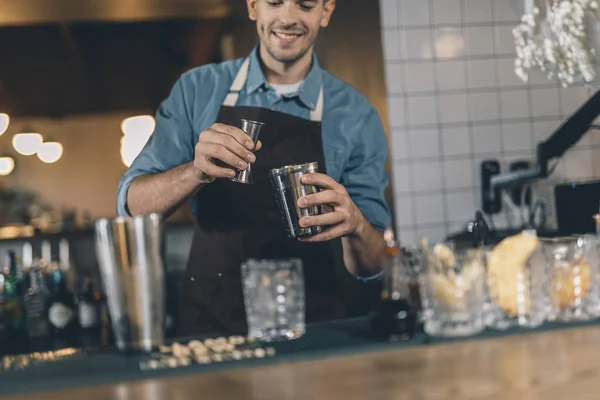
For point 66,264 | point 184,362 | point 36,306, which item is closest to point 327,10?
→ point 66,264

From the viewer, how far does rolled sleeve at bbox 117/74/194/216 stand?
93.4 inches

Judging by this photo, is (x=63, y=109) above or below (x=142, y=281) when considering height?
above

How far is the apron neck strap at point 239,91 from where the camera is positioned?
2496 millimetres

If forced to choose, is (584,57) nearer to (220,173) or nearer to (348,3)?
(348,3)

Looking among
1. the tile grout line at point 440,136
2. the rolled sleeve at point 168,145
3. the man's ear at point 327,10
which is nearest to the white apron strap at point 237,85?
the rolled sleeve at point 168,145

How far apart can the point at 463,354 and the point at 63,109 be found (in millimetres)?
2572

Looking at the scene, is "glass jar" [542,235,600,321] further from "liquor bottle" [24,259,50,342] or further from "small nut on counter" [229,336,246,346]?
"liquor bottle" [24,259,50,342]

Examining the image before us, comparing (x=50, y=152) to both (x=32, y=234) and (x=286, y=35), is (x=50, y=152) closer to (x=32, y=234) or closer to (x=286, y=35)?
(x=32, y=234)

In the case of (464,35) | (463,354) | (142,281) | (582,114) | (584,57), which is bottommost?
(463,354)

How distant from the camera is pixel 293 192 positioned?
61.6 inches

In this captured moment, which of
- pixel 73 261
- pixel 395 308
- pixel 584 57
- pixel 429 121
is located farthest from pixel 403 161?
pixel 395 308

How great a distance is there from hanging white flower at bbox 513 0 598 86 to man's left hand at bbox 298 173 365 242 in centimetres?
115

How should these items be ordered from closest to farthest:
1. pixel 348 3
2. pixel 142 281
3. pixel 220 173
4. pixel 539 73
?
pixel 142 281 < pixel 220 173 < pixel 348 3 < pixel 539 73

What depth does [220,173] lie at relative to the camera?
184 centimetres
